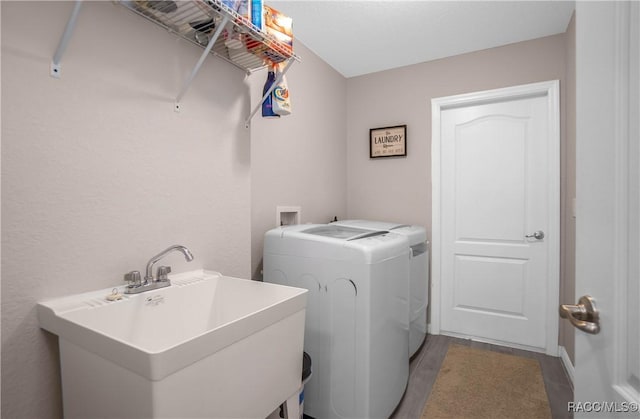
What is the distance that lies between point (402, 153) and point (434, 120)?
378mm

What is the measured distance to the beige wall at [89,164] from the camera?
0.88 m

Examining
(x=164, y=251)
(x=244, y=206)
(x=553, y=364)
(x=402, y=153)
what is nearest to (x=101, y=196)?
(x=164, y=251)

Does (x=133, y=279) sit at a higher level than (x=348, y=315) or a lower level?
higher

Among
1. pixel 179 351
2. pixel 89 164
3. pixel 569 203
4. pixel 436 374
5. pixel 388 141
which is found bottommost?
pixel 436 374

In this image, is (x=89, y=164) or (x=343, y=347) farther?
(x=343, y=347)

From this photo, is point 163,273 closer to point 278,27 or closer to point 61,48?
point 61,48

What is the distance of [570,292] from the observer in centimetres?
216

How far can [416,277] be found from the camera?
2.40 metres

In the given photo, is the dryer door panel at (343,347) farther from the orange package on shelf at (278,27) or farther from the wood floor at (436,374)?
the orange package on shelf at (278,27)

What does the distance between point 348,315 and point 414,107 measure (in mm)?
2035

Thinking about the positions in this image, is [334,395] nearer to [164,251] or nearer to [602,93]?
[164,251]

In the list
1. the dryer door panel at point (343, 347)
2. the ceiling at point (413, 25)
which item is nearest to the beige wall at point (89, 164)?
the dryer door panel at point (343, 347)

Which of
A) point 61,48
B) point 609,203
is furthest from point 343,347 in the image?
point 61,48

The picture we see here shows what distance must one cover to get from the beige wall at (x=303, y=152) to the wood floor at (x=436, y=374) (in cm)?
118
